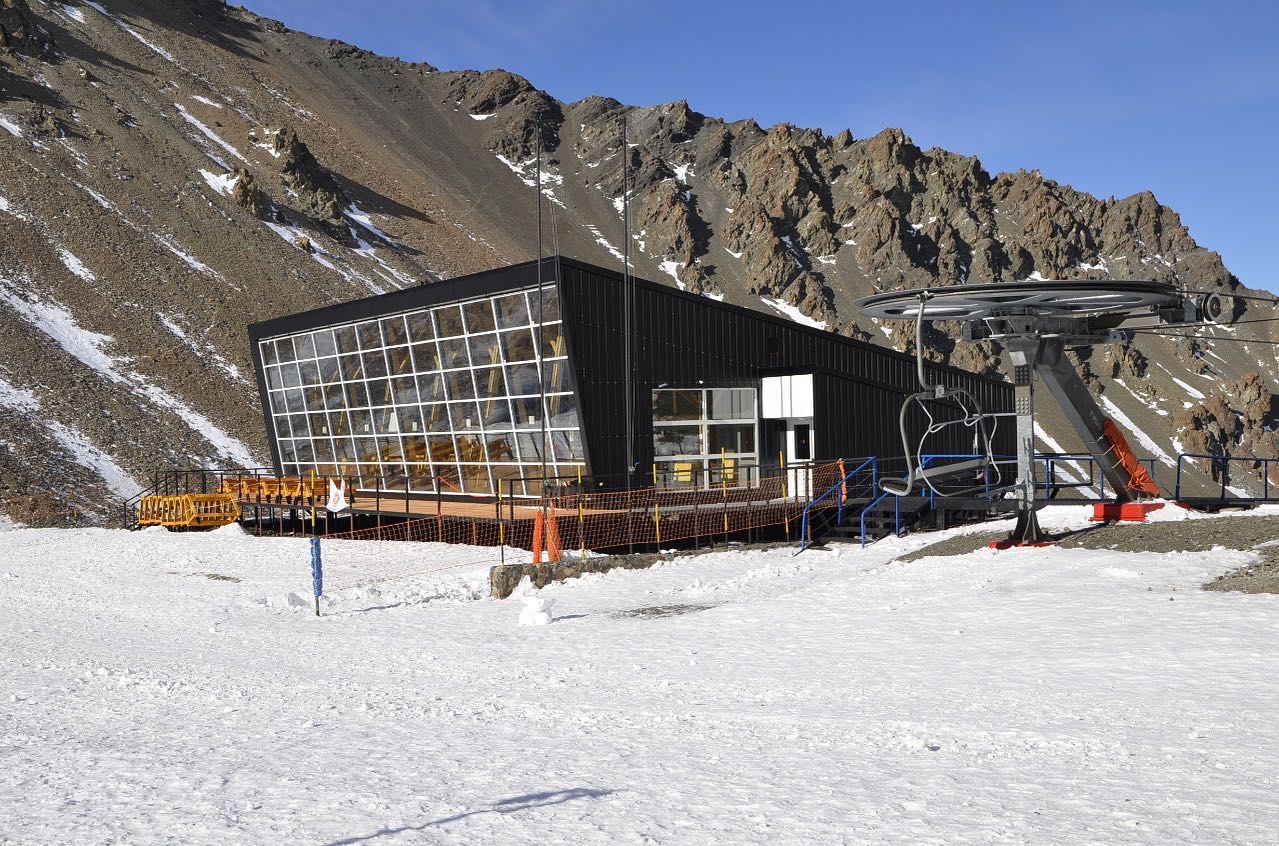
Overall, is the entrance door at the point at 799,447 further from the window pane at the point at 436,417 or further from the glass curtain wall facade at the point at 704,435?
the window pane at the point at 436,417

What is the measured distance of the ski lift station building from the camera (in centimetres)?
2348

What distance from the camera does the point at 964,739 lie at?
6531mm

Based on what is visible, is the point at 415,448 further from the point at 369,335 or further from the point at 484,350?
the point at 484,350

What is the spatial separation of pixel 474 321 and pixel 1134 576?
17.5m

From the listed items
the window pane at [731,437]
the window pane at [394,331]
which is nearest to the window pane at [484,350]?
the window pane at [394,331]

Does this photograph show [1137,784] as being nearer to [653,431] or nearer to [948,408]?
[653,431]

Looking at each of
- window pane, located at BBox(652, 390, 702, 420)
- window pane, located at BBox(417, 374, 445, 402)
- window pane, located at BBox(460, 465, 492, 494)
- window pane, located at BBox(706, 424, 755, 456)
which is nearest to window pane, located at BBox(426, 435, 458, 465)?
window pane, located at BBox(460, 465, 492, 494)

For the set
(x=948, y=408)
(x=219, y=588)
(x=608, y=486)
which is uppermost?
(x=948, y=408)

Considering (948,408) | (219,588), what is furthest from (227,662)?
(948,408)

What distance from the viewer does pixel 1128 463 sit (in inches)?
689

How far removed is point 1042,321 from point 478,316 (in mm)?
14338

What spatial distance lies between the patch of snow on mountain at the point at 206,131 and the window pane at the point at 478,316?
73318 mm

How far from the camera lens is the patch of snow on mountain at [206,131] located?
293 ft

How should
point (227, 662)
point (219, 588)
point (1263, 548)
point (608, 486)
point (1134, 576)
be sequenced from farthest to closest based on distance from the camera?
point (608, 486) < point (219, 588) < point (1263, 548) < point (1134, 576) < point (227, 662)
